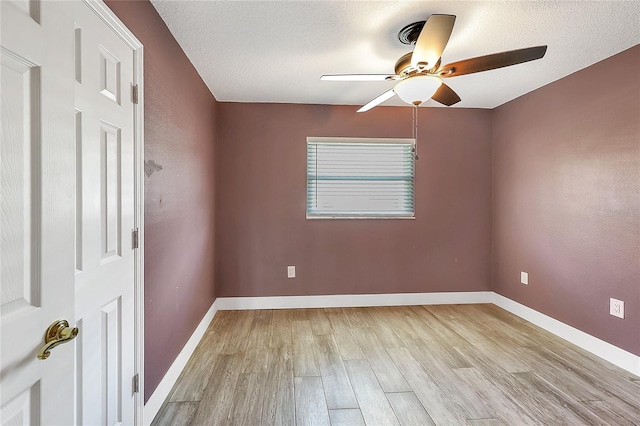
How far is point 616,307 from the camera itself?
2279 millimetres

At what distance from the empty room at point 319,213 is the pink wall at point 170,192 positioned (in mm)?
24

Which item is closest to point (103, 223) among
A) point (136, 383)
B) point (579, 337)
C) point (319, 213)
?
point (136, 383)

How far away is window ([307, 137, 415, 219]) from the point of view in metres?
3.47

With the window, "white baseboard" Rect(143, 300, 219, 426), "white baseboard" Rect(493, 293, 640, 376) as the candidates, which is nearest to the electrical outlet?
"white baseboard" Rect(493, 293, 640, 376)

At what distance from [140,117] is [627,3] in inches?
112

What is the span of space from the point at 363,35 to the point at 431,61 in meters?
0.58

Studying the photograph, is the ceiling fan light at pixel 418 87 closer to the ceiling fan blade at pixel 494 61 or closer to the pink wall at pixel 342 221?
the ceiling fan blade at pixel 494 61

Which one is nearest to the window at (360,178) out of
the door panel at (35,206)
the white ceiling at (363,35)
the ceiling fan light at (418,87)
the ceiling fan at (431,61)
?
the white ceiling at (363,35)

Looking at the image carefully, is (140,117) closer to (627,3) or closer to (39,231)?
(39,231)

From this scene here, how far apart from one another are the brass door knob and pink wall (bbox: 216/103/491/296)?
2.59 metres

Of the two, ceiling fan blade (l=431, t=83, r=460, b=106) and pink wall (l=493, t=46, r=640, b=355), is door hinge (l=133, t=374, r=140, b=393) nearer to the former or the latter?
ceiling fan blade (l=431, t=83, r=460, b=106)

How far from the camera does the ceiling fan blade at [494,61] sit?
1.59 meters

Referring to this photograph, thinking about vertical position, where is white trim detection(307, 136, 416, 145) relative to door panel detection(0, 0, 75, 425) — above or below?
above

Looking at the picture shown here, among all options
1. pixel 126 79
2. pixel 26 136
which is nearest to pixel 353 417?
pixel 26 136
